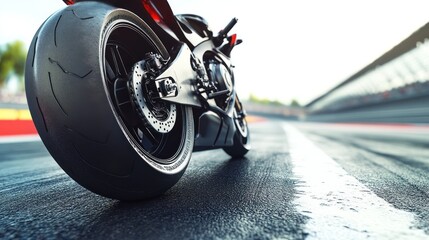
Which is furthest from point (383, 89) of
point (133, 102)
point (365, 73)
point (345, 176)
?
point (133, 102)

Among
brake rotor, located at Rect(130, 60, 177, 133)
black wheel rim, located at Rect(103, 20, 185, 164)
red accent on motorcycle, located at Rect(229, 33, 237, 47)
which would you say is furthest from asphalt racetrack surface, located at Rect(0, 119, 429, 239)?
red accent on motorcycle, located at Rect(229, 33, 237, 47)

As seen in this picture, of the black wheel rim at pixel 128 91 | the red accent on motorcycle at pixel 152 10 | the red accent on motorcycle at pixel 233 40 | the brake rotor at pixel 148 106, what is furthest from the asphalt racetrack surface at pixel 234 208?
the red accent on motorcycle at pixel 233 40

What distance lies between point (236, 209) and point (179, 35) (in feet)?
4.88

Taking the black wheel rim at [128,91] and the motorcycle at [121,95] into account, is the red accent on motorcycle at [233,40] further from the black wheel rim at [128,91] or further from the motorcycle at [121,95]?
the black wheel rim at [128,91]

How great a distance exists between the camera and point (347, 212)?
5.61 feet

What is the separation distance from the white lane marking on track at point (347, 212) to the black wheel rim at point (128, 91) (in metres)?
0.88

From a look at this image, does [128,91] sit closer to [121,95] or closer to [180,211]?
[121,95]

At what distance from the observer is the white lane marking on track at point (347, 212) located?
1383 mm

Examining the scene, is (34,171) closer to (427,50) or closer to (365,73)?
(427,50)

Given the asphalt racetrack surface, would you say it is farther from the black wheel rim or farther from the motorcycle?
the black wheel rim

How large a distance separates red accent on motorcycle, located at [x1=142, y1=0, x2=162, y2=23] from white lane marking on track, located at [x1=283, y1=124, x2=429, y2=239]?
1.48 meters

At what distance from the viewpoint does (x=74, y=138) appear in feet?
4.95

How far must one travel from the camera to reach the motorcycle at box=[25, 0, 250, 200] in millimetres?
1519

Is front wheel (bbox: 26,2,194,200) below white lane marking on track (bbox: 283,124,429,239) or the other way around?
the other way around
